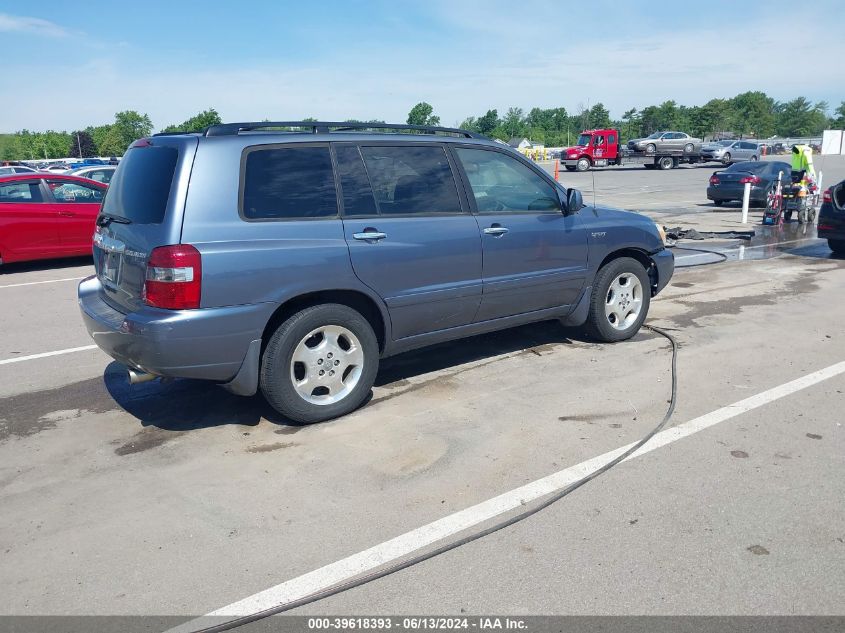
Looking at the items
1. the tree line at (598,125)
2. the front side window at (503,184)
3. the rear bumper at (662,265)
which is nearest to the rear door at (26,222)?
the front side window at (503,184)

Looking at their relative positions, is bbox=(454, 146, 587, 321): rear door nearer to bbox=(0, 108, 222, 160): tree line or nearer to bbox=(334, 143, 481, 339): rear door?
bbox=(334, 143, 481, 339): rear door

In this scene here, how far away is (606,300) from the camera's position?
649cm

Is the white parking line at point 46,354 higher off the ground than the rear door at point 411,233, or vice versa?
the rear door at point 411,233

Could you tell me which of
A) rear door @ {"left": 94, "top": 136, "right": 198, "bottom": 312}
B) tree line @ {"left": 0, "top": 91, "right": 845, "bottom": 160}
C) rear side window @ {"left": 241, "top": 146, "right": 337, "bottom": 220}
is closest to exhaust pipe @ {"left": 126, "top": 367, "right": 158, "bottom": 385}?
rear door @ {"left": 94, "top": 136, "right": 198, "bottom": 312}

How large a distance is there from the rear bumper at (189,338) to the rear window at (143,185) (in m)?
0.61

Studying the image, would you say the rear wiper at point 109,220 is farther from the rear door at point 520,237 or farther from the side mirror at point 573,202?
the side mirror at point 573,202

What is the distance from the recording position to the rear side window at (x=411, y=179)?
505 centimetres

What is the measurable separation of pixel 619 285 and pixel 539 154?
47.6m

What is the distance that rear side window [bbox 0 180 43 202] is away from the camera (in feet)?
37.6

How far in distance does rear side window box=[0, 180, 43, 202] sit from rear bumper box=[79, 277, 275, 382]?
8458mm

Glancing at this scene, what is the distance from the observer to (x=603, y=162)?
1722 inches

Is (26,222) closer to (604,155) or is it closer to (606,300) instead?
(606,300)

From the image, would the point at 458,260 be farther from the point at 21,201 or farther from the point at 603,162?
the point at 603,162

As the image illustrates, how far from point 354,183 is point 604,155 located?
135ft
